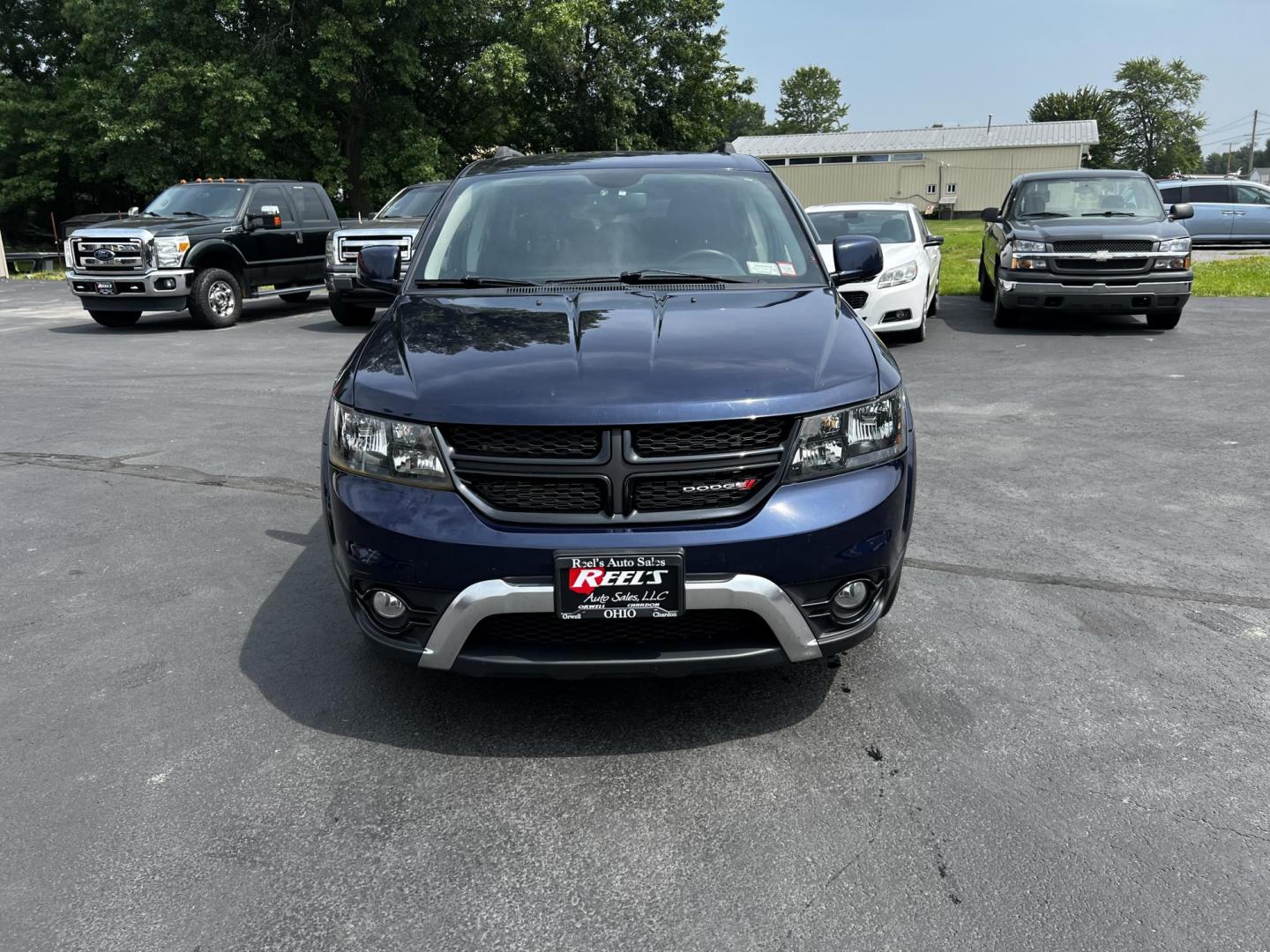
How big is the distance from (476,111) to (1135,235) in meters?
26.4

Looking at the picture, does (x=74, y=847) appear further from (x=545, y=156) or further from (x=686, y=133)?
(x=686, y=133)

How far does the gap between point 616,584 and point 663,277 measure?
5.48ft

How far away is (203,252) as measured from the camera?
1442 centimetres

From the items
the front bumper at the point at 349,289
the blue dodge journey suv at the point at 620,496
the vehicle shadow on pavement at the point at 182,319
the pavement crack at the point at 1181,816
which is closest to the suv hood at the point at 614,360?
the blue dodge journey suv at the point at 620,496

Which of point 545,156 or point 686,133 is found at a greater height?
point 686,133

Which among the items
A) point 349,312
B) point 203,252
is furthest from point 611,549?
point 203,252

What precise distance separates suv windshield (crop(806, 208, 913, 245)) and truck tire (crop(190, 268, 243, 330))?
822 centimetres

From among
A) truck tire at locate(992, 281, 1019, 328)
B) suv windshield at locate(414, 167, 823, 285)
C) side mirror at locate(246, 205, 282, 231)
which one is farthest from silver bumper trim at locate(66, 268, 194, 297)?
suv windshield at locate(414, 167, 823, 285)

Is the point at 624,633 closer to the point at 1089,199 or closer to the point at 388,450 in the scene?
the point at 388,450

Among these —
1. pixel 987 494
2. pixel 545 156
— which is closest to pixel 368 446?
pixel 545 156

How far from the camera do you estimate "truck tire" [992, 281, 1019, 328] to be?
483 inches

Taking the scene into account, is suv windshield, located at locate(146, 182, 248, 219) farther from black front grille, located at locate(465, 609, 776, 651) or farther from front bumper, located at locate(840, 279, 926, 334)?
black front grille, located at locate(465, 609, 776, 651)

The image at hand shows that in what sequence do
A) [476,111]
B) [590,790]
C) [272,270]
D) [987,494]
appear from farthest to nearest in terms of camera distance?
[476,111] < [272,270] < [987,494] < [590,790]

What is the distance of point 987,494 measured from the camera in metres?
5.77
